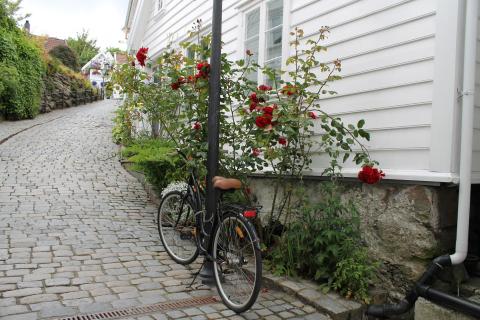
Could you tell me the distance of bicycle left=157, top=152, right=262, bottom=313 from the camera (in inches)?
141

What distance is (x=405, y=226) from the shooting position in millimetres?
3854

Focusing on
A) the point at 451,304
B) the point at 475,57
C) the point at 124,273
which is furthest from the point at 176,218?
the point at 475,57

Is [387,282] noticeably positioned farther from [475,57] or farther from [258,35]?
[258,35]

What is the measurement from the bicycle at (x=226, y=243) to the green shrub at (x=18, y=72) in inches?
526

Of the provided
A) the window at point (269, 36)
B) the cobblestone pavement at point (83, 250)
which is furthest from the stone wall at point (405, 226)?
the window at point (269, 36)

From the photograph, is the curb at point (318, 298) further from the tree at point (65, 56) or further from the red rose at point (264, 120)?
the tree at point (65, 56)

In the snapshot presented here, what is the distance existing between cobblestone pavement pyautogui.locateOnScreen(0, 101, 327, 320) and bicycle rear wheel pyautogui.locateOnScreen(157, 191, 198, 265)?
0.14 metres

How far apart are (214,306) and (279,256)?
950 millimetres

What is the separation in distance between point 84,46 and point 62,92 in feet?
116

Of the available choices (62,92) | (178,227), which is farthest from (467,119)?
(62,92)

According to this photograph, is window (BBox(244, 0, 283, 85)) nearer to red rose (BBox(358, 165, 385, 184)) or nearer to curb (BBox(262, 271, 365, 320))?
red rose (BBox(358, 165, 385, 184))

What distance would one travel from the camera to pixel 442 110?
362 centimetres

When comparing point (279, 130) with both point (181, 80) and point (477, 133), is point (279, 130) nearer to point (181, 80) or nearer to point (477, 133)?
point (181, 80)

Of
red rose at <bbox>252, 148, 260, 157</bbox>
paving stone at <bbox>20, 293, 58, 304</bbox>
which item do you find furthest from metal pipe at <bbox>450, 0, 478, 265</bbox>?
paving stone at <bbox>20, 293, 58, 304</bbox>
